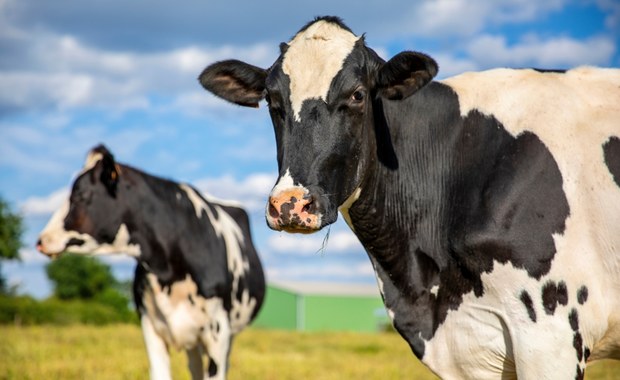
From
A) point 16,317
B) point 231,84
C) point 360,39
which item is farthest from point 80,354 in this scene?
point 16,317

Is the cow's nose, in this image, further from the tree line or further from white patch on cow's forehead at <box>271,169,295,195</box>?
the tree line

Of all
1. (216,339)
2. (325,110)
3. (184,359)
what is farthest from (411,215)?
(184,359)

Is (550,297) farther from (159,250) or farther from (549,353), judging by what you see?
(159,250)

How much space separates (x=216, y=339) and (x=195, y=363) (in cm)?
100

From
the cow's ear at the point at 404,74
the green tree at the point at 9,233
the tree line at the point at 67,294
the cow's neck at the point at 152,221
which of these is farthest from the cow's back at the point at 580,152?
the green tree at the point at 9,233

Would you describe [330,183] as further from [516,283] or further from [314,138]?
[516,283]

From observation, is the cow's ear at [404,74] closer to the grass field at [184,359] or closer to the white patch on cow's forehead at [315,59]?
the white patch on cow's forehead at [315,59]

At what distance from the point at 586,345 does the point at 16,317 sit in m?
26.5

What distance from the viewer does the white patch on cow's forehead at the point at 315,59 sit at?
4699 mm

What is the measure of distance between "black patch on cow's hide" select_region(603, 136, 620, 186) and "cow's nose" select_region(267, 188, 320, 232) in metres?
1.86

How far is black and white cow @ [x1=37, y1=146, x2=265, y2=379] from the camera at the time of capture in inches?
408

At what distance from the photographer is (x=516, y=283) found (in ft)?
15.4

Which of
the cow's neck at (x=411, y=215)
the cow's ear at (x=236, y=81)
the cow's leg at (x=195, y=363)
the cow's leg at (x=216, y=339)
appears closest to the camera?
the cow's neck at (x=411, y=215)

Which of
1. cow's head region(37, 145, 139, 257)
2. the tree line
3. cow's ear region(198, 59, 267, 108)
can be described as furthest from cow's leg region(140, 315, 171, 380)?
the tree line
